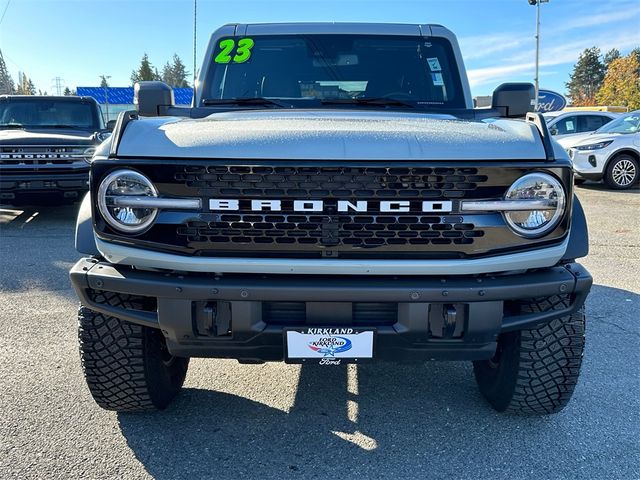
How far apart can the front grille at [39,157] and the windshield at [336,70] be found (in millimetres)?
5036

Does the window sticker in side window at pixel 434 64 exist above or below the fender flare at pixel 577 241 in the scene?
above

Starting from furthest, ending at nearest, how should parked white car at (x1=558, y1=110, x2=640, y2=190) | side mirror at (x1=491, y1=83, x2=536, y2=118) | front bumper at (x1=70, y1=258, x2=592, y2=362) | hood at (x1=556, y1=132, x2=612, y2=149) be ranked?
hood at (x1=556, y1=132, x2=612, y2=149)
parked white car at (x1=558, y1=110, x2=640, y2=190)
side mirror at (x1=491, y1=83, x2=536, y2=118)
front bumper at (x1=70, y1=258, x2=592, y2=362)

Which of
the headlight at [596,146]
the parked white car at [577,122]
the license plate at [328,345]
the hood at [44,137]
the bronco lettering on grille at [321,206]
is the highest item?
the parked white car at [577,122]

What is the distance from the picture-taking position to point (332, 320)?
7.24 ft

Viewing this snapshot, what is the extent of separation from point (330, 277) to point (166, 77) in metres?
109

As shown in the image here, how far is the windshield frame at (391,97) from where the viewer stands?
11.2ft

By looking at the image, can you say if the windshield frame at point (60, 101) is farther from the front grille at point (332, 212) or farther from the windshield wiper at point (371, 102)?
the front grille at point (332, 212)

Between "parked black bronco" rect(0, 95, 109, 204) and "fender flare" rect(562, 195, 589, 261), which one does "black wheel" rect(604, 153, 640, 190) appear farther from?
"fender flare" rect(562, 195, 589, 261)

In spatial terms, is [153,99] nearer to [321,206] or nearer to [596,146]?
[321,206]

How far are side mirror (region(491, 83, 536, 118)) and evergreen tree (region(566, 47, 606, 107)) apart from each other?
85.4 meters

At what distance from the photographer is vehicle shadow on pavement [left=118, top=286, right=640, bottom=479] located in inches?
96.1

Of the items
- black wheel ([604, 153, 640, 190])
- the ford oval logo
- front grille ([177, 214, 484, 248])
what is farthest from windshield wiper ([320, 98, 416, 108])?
the ford oval logo

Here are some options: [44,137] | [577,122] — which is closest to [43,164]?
[44,137]

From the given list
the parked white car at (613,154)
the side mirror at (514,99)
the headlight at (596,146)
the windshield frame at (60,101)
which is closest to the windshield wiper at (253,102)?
the side mirror at (514,99)
